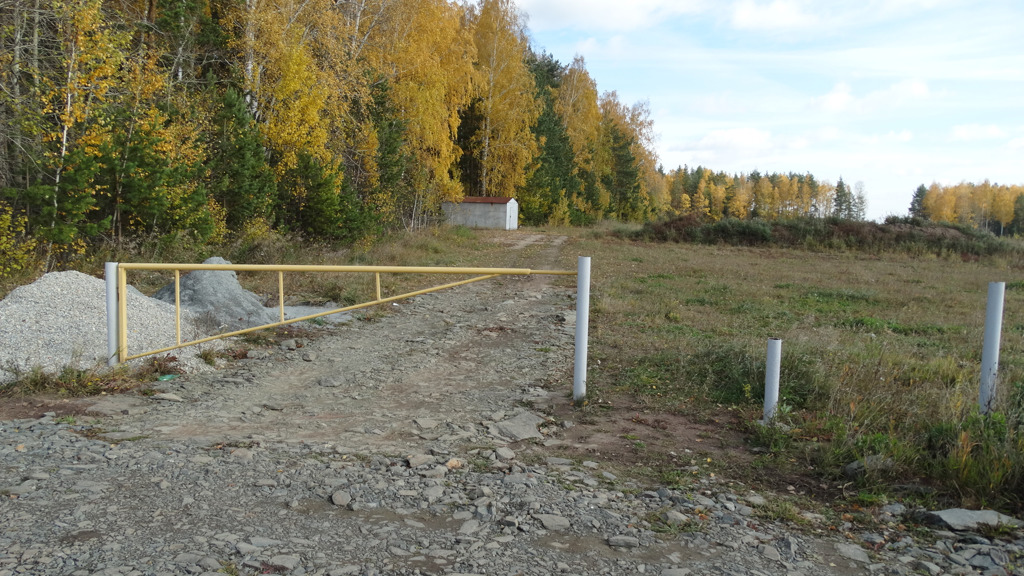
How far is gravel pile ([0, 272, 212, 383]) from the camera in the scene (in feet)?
20.7

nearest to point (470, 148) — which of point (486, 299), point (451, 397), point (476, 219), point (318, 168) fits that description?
point (476, 219)

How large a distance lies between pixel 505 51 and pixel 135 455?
39.6 meters

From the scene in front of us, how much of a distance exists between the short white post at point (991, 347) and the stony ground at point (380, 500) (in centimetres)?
183

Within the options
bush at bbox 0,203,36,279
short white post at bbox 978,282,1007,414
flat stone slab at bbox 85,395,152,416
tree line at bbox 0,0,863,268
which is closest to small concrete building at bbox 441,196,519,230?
tree line at bbox 0,0,863,268

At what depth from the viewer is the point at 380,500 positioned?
150 inches

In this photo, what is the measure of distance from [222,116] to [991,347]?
52.1 feet

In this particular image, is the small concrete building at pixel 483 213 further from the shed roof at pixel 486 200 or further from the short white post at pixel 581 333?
the short white post at pixel 581 333

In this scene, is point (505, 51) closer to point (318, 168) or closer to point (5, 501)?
point (318, 168)

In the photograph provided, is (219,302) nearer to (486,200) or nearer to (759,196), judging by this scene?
(486,200)

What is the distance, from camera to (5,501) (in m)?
3.61

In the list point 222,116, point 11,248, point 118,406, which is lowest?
point 118,406

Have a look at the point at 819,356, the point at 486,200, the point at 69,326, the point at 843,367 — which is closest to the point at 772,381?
Result: the point at 843,367

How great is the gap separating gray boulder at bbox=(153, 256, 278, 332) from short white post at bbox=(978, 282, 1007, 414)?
7.99m

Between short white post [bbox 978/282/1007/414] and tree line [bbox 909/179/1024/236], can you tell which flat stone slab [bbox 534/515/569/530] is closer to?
short white post [bbox 978/282/1007/414]
